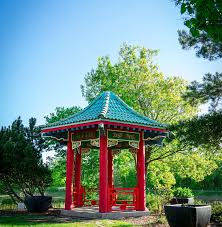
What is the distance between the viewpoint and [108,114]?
49.3 ft

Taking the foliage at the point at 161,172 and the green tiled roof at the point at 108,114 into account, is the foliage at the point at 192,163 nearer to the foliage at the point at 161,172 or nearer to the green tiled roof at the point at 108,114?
the foliage at the point at 161,172

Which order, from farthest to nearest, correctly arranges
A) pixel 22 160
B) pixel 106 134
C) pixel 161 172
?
1. pixel 161 172
2. pixel 22 160
3. pixel 106 134

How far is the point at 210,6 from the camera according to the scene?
6578mm

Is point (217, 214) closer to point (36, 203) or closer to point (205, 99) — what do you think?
point (205, 99)

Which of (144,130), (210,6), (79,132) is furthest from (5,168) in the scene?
(210,6)

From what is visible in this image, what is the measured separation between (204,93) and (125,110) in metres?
3.88

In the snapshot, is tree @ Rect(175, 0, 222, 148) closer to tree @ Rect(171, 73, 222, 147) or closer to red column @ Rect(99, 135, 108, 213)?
tree @ Rect(171, 73, 222, 147)

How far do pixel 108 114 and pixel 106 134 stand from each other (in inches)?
35.5

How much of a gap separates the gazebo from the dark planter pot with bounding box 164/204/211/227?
4578mm

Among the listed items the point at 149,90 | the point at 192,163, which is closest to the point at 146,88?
the point at 149,90

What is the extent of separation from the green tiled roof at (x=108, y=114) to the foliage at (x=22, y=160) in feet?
11.5

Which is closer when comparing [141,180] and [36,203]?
[141,180]

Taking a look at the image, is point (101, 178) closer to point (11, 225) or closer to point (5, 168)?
point (11, 225)

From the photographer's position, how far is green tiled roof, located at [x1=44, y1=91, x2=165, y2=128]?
14.8 m
